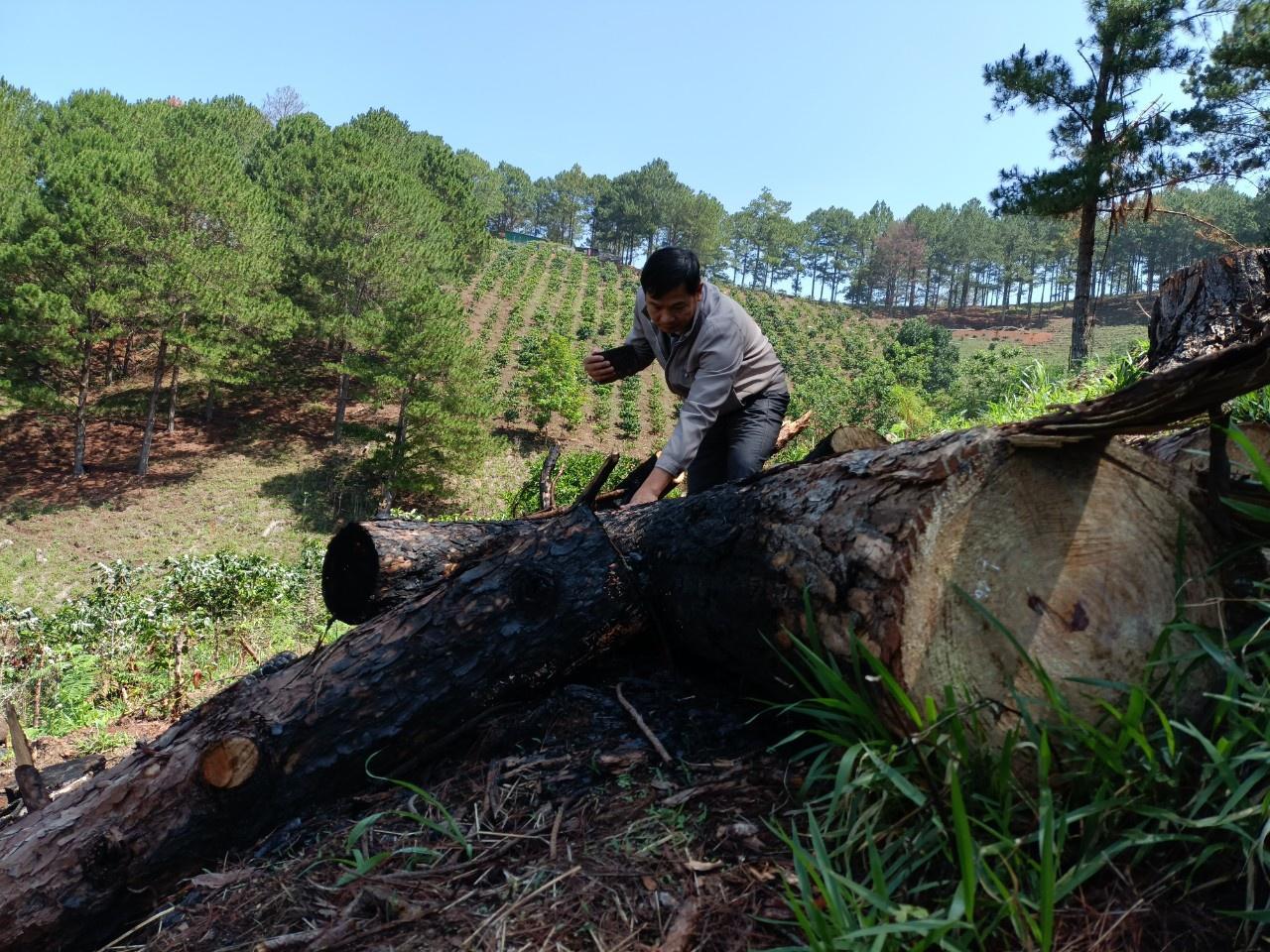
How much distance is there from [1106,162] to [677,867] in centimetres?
1705

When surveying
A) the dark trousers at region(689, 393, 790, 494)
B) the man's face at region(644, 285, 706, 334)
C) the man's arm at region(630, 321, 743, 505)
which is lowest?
the dark trousers at region(689, 393, 790, 494)

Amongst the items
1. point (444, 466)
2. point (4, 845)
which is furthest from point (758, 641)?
point (444, 466)

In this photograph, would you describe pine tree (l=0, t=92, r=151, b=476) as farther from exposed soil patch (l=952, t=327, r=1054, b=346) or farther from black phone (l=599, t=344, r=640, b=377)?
exposed soil patch (l=952, t=327, r=1054, b=346)

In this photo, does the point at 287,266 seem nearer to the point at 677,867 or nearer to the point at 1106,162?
the point at 1106,162

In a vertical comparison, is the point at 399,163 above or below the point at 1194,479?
above

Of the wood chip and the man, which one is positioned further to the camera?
the man

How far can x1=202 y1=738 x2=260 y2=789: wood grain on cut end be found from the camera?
202cm

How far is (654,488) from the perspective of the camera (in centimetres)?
274

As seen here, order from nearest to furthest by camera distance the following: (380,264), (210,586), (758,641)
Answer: (758,641)
(210,586)
(380,264)

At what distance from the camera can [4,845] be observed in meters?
2.06

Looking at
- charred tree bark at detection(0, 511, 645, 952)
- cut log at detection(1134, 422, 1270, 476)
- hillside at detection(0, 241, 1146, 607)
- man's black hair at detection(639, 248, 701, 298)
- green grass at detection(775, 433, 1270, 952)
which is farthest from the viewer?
hillside at detection(0, 241, 1146, 607)

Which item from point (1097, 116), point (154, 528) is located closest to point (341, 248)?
point (154, 528)

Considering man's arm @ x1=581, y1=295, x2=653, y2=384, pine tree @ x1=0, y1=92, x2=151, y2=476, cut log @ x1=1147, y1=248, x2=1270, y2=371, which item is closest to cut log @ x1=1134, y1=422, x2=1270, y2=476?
cut log @ x1=1147, y1=248, x2=1270, y2=371

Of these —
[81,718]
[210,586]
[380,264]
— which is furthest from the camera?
[380,264]
